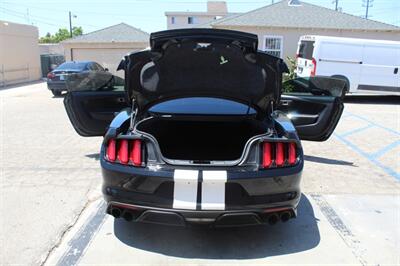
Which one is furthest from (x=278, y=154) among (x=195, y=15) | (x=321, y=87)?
(x=195, y=15)

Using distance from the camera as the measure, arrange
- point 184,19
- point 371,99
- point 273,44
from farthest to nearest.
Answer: point 184,19, point 273,44, point 371,99

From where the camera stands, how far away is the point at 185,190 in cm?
307

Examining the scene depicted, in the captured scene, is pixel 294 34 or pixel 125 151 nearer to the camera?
pixel 125 151

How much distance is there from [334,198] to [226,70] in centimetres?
204

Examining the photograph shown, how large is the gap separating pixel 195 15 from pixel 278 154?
172 feet

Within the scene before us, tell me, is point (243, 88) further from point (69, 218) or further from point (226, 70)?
point (69, 218)

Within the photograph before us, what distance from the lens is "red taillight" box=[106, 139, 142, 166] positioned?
321 cm

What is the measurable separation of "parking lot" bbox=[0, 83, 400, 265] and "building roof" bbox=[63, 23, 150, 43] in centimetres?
1941

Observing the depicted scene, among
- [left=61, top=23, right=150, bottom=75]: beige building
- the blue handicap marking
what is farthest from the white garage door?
the blue handicap marking

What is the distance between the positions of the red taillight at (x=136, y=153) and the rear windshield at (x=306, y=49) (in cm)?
1181

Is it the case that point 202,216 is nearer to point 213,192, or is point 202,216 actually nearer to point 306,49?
point 213,192

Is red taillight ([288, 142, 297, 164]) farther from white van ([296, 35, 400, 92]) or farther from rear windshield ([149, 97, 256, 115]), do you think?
white van ([296, 35, 400, 92])

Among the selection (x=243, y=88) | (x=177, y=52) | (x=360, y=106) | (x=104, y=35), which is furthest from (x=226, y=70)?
(x=104, y=35)

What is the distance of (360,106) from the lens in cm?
1320
